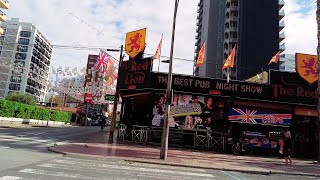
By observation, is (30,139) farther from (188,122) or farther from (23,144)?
(188,122)

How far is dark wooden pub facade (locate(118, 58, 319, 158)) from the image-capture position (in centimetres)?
2294

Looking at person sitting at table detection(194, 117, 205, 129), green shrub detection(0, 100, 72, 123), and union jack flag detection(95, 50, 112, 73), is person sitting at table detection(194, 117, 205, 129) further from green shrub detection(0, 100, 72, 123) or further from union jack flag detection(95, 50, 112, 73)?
green shrub detection(0, 100, 72, 123)

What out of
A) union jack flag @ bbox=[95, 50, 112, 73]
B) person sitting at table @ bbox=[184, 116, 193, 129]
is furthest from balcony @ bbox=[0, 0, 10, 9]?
person sitting at table @ bbox=[184, 116, 193, 129]

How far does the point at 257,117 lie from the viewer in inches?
915

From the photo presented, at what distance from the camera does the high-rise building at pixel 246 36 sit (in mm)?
73750

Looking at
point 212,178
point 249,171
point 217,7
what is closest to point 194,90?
point 249,171

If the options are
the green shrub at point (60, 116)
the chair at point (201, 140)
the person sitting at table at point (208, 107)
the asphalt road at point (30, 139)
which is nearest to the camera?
the asphalt road at point (30, 139)

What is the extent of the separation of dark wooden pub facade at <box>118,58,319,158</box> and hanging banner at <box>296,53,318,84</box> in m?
0.45

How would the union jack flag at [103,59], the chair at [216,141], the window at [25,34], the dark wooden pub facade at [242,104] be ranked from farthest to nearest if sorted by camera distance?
the window at [25,34] < the union jack flag at [103,59] < the dark wooden pub facade at [242,104] < the chair at [216,141]

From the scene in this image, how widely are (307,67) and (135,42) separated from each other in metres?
12.7

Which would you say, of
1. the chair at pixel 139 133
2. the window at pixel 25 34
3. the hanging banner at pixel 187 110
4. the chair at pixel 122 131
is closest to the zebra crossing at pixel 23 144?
the chair at pixel 139 133

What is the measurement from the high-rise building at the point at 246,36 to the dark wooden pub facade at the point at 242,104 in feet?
152

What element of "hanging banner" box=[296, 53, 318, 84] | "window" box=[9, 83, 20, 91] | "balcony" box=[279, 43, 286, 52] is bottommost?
"hanging banner" box=[296, 53, 318, 84]

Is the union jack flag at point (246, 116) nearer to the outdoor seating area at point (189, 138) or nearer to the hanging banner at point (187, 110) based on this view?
the outdoor seating area at point (189, 138)
